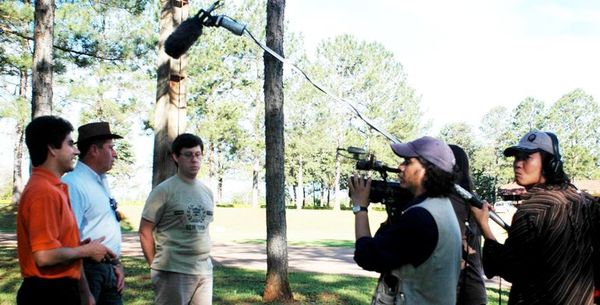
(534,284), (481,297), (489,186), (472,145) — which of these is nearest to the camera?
(534,284)

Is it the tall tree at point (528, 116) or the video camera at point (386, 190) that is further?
the tall tree at point (528, 116)

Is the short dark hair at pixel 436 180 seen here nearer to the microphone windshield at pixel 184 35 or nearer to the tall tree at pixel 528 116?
the microphone windshield at pixel 184 35

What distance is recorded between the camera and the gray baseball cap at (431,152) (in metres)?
2.84

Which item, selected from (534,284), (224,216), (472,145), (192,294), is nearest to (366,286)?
(192,294)

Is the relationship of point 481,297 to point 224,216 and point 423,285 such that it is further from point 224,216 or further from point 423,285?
point 224,216

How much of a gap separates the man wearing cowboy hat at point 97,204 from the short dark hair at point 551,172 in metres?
2.86

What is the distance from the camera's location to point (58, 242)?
296cm

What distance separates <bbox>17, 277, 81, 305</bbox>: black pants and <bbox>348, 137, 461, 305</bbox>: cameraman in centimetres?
155

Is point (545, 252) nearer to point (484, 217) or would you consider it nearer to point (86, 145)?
point (484, 217)

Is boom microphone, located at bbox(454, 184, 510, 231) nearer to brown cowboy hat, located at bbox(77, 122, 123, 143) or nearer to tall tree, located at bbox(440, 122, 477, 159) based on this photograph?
brown cowboy hat, located at bbox(77, 122, 123, 143)

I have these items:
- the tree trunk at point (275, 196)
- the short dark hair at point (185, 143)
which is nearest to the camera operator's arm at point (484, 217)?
Result: the short dark hair at point (185, 143)

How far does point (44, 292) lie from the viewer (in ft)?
9.75

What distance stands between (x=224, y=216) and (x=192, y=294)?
28.8 meters

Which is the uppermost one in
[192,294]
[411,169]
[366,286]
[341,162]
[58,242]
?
[341,162]
